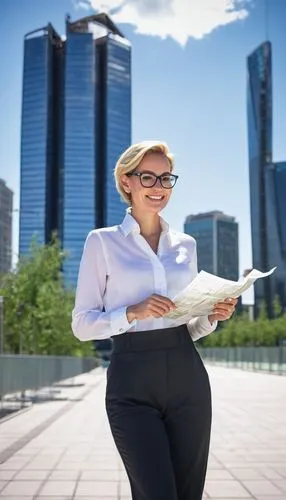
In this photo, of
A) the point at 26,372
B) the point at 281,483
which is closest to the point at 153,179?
the point at 281,483

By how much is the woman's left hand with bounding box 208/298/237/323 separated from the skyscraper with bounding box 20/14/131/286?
105 m

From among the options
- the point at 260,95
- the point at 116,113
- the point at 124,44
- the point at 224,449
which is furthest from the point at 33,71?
the point at 224,449

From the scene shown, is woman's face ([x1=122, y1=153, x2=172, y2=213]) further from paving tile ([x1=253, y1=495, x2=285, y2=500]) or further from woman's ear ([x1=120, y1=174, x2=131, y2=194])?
paving tile ([x1=253, y1=495, x2=285, y2=500])

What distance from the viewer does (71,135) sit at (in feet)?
388

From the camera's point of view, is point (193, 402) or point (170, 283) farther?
point (170, 283)

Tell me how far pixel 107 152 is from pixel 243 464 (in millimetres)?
117224

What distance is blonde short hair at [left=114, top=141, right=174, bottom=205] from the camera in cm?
289

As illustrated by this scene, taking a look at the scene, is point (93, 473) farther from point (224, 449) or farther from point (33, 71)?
point (33, 71)

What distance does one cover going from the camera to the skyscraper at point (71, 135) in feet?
377

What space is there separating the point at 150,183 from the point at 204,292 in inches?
21.0

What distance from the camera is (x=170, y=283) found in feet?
9.46

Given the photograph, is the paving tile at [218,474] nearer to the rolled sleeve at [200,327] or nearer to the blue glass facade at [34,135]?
the rolled sleeve at [200,327]

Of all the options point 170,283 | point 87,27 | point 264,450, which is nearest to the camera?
point 170,283

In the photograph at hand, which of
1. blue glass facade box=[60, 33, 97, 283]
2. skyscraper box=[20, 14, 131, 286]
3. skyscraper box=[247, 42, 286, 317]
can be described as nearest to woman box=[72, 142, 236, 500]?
skyscraper box=[247, 42, 286, 317]
